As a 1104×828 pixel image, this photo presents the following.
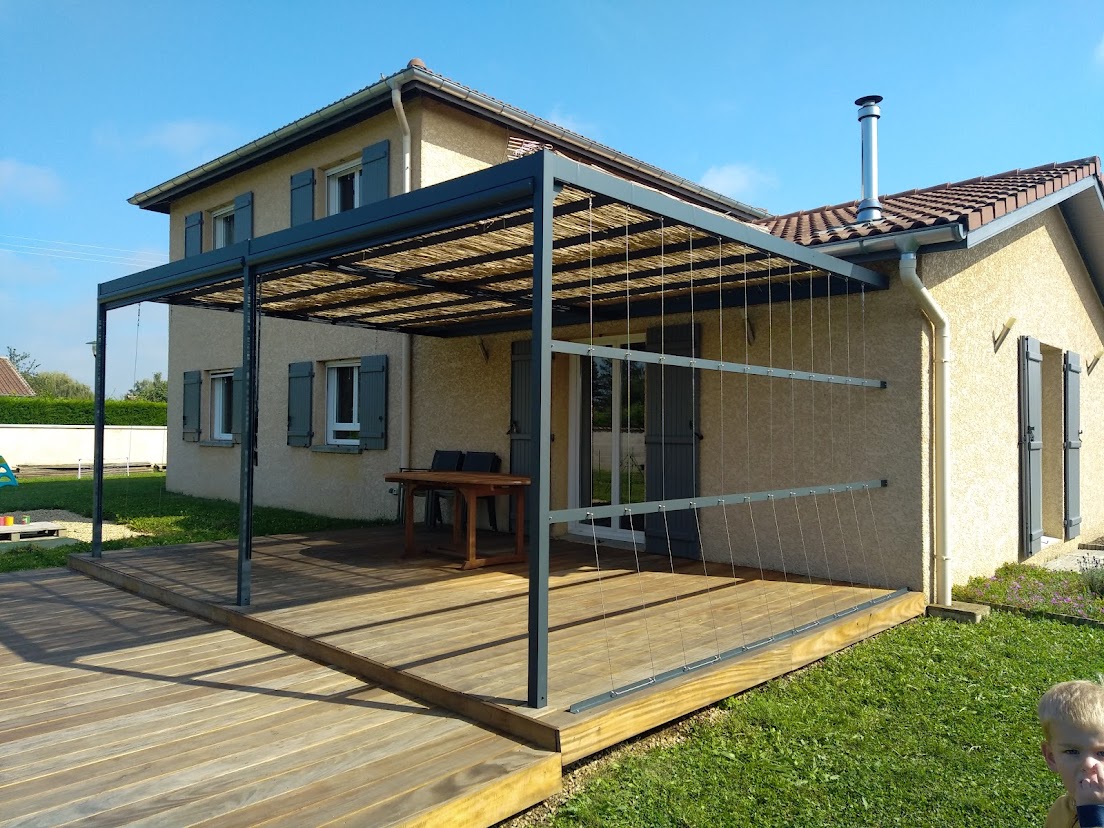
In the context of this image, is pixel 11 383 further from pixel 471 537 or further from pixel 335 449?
pixel 471 537

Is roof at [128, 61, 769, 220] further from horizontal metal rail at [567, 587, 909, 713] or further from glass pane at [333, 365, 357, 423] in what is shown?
horizontal metal rail at [567, 587, 909, 713]

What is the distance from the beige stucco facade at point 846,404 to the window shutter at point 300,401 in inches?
48.6

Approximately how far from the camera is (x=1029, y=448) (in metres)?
7.09

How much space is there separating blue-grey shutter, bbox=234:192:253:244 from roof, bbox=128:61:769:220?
1.38 ft

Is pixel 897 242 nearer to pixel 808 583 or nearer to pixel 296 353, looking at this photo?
pixel 808 583

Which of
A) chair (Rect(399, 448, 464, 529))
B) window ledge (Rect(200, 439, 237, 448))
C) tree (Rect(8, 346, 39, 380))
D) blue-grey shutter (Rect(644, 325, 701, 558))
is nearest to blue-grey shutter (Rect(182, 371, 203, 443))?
window ledge (Rect(200, 439, 237, 448))

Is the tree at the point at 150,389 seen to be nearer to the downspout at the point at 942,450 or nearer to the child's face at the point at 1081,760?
the downspout at the point at 942,450

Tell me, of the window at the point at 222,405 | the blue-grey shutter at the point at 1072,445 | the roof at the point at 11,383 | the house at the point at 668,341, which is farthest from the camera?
the roof at the point at 11,383

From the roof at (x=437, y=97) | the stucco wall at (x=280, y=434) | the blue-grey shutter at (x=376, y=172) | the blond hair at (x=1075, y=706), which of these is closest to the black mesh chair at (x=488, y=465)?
the stucco wall at (x=280, y=434)

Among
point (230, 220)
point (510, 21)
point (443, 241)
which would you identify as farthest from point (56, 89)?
point (443, 241)

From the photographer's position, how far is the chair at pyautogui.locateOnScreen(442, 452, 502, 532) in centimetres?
845

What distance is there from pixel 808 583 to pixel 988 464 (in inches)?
79.1

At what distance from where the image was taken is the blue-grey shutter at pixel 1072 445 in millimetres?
8125

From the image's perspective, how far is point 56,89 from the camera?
1711 centimetres
